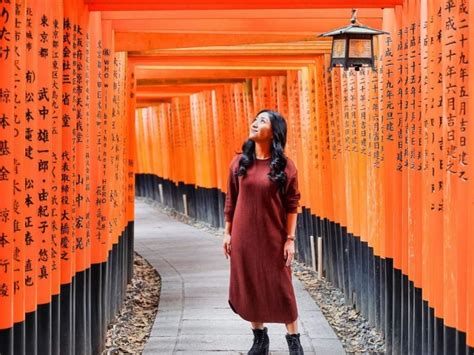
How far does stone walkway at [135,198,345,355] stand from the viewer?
788 cm

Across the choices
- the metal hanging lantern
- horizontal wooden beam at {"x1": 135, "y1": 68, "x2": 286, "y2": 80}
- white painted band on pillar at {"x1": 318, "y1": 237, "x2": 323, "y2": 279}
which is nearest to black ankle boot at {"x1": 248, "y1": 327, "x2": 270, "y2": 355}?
the metal hanging lantern

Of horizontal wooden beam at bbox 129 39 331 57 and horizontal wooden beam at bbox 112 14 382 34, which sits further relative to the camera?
horizontal wooden beam at bbox 129 39 331 57

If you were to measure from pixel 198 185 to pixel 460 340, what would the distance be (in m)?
17.3

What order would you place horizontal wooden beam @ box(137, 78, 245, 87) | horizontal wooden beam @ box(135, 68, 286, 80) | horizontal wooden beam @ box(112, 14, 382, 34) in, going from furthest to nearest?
horizontal wooden beam @ box(137, 78, 245, 87) → horizontal wooden beam @ box(135, 68, 286, 80) → horizontal wooden beam @ box(112, 14, 382, 34)

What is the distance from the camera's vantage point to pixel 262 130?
6.34 metres

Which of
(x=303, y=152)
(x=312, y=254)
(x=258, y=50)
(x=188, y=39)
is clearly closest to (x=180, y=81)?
(x=303, y=152)

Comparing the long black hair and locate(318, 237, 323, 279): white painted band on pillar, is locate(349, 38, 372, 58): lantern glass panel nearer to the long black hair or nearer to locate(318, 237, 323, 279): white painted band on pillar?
the long black hair

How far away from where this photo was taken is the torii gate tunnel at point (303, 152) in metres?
4.84

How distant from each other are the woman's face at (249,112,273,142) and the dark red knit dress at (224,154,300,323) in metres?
0.17

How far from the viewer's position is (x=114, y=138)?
9820 mm

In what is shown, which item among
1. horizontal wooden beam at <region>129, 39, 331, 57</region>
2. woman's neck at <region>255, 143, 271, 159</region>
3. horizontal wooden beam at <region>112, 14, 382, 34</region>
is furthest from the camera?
horizontal wooden beam at <region>129, 39, 331, 57</region>

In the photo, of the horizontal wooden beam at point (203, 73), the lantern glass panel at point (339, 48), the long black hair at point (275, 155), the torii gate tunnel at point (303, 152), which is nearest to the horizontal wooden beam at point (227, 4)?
the torii gate tunnel at point (303, 152)

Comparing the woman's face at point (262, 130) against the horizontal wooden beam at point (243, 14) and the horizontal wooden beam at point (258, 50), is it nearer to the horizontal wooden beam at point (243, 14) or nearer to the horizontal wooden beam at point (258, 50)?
the horizontal wooden beam at point (243, 14)

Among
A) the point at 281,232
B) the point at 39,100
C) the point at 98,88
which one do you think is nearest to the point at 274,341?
the point at 281,232
